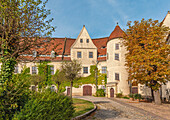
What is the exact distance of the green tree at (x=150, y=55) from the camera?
1806cm

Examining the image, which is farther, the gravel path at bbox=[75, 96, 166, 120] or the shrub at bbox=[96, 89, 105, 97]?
the shrub at bbox=[96, 89, 105, 97]

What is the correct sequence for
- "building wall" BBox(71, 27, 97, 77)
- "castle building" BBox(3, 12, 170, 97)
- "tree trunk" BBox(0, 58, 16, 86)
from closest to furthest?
"tree trunk" BBox(0, 58, 16, 86)
"castle building" BBox(3, 12, 170, 97)
"building wall" BBox(71, 27, 97, 77)

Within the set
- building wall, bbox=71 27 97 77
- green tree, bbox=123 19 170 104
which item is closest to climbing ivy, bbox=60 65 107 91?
building wall, bbox=71 27 97 77

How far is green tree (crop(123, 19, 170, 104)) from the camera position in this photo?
18.1 m

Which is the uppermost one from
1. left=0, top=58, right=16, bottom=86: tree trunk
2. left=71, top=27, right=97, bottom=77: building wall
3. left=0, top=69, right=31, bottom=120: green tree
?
left=71, top=27, right=97, bottom=77: building wall

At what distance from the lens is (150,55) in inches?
724

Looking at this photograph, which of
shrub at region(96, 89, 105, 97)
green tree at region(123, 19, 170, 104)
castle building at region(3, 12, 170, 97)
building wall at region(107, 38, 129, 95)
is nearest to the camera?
green tree at region(123, 19, 170, 104)

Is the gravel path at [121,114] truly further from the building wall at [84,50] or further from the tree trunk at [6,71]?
the building wall at [84,50]

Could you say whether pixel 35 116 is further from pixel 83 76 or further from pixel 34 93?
pixel 83 76

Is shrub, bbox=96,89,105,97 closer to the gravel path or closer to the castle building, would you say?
the castle building

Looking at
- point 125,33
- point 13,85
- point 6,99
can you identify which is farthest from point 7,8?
point 125,33

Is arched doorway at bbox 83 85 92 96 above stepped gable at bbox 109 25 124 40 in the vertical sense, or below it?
below

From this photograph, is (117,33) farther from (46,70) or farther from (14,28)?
(14,28)

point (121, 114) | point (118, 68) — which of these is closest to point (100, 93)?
point (118, 68)
